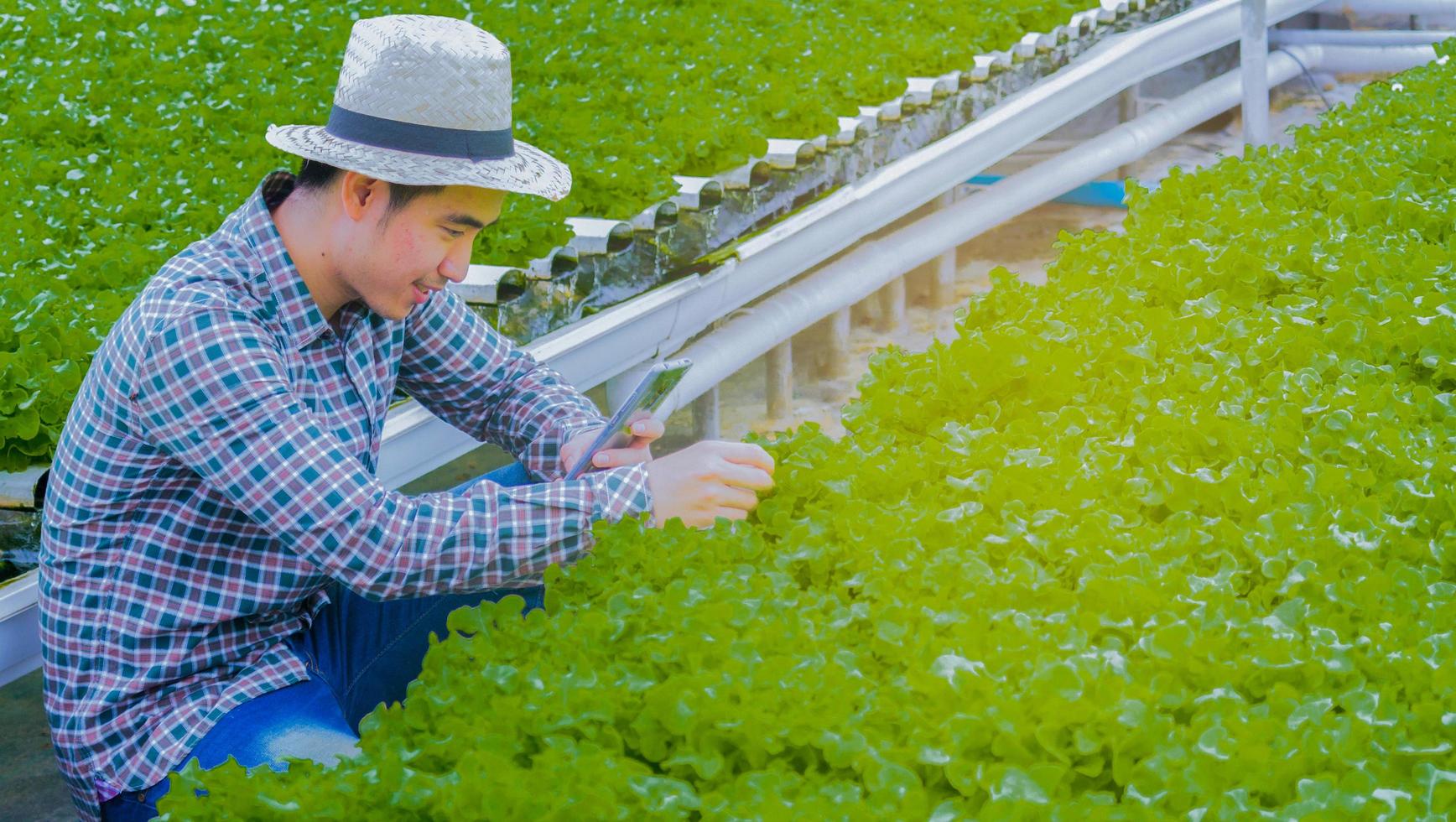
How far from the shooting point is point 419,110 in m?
2.95

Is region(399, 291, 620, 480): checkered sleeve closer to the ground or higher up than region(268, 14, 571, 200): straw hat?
closer to the ground

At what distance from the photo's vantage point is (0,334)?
4395 millimetres

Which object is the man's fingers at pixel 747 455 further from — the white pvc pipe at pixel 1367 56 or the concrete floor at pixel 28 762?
the white pvc pipe at pixel 1367 56

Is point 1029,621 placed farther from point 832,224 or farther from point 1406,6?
point 1406,6

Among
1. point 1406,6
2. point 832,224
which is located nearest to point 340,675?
point 832,224

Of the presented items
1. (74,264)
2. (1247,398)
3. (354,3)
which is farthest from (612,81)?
(1247,398)

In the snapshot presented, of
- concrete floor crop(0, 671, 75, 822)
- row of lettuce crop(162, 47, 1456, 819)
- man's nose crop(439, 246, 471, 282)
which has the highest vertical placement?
man's nose crop(439, 246, 471, 282)

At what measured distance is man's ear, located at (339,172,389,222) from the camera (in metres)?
2.89

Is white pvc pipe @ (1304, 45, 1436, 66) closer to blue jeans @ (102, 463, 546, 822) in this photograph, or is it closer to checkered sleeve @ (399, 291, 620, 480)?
checkered sleeve @ (399, 291, 620, 480)

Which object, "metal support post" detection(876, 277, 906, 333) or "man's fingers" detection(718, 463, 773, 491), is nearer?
"man's fingers" detection(718, 463, 773, 491)

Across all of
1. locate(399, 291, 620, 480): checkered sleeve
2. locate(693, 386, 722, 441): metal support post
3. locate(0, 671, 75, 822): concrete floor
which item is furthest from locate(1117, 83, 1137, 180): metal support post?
locate(0, 671, 75, 822): concrete floor

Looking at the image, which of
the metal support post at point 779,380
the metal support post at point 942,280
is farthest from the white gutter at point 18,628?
the metal support post at point 942,280

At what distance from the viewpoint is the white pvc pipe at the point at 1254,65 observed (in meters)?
9.41

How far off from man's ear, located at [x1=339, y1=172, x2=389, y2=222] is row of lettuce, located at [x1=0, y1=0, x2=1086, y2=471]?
1574 millimetres
